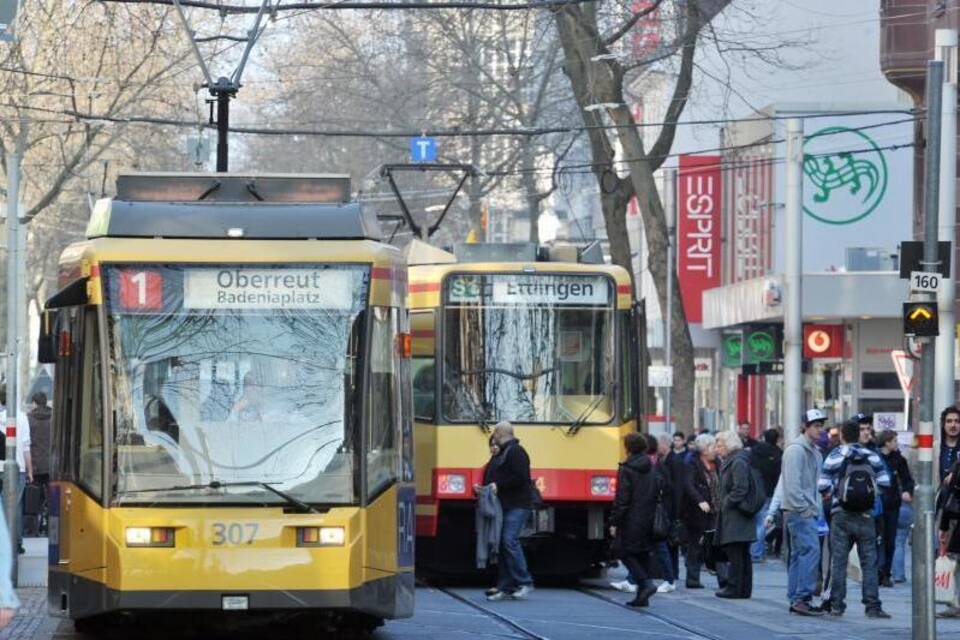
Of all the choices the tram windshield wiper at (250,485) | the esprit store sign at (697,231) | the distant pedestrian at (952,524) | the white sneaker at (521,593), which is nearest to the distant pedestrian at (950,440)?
the distant pedestrian at (952,524)

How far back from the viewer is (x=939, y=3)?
34.1m

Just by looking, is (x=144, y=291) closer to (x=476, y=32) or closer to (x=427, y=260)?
(x=427, y=260)

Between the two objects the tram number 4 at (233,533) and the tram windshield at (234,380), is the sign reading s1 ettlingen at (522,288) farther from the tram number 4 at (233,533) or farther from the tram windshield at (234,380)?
the tram number 4 at (233,533)

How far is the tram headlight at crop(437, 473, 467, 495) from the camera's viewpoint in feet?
68.3

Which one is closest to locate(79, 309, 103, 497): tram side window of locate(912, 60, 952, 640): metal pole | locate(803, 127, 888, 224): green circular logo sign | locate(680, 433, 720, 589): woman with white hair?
locate(912, 60, 952, 640): metal pole

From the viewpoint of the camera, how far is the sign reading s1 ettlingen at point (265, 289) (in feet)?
45.5

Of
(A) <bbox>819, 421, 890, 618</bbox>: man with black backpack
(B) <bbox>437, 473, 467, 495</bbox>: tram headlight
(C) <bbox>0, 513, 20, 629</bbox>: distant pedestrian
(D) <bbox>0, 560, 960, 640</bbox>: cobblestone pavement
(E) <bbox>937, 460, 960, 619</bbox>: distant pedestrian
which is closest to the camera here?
(C) <bbox>0, 513, 20, 629</bbox>: distant pedestrian

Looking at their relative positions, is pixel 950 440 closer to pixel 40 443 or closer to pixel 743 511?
pixel 743 511

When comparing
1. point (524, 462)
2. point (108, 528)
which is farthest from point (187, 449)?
point (524, 462)

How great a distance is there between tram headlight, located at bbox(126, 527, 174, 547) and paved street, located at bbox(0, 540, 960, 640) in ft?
8.01

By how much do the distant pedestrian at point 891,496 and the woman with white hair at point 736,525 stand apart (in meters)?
1.77

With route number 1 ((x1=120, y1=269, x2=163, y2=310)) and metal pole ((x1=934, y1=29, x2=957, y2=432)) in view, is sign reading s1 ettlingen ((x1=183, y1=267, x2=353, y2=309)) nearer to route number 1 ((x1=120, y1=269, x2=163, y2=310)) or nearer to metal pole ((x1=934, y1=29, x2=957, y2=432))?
route number 1 ((x1=120, y1=269, x2=163, y2=310))

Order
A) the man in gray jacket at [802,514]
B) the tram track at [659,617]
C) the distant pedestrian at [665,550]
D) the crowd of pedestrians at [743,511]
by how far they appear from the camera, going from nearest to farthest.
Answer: the tram track at [659,617], the crowd of pedestrians at [743,511], the man in gray jacket at [802,514], the distant pedestrian at [665,550]

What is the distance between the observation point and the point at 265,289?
13922mm
